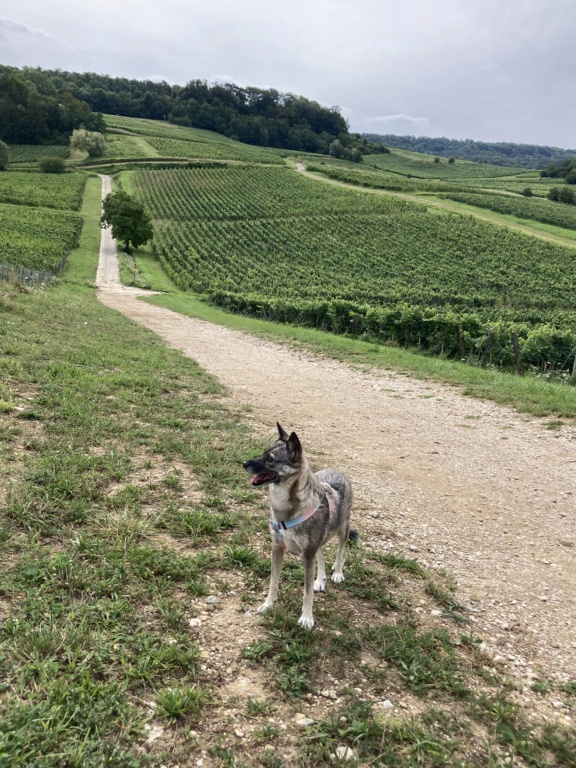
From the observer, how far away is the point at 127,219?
54812 mm

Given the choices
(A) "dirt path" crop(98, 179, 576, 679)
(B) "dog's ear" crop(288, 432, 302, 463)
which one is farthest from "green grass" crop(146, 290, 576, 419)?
(B) "dog's ear" crop(288, 432, 302, 463)

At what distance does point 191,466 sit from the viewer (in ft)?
22.0

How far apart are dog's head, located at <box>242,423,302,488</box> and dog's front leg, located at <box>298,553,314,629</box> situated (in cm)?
80

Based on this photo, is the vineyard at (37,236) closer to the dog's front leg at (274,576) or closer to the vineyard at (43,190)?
the vineyard at (43,190)

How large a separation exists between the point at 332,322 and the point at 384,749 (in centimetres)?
2386

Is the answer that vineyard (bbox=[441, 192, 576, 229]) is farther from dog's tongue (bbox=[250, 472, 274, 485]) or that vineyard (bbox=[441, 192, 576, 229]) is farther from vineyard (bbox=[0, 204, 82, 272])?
dog's tongue (bbox=[250, 472, 274, 485])

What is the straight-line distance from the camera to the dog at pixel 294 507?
382cm

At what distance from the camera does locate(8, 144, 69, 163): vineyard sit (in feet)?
322

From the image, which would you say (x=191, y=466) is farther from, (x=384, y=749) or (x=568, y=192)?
(x=568, y=192)

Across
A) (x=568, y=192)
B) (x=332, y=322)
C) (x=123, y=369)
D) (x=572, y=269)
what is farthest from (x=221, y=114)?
(x=123, y=369)

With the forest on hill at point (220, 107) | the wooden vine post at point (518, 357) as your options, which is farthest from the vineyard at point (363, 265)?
the forest on hill at point (220, 107)

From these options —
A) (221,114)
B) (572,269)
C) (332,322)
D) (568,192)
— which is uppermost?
(221,114)

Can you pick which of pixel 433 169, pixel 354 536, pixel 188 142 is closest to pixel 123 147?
pixel 188 142

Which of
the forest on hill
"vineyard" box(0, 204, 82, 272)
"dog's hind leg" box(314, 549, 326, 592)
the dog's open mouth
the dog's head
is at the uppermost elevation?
the forest on hill
